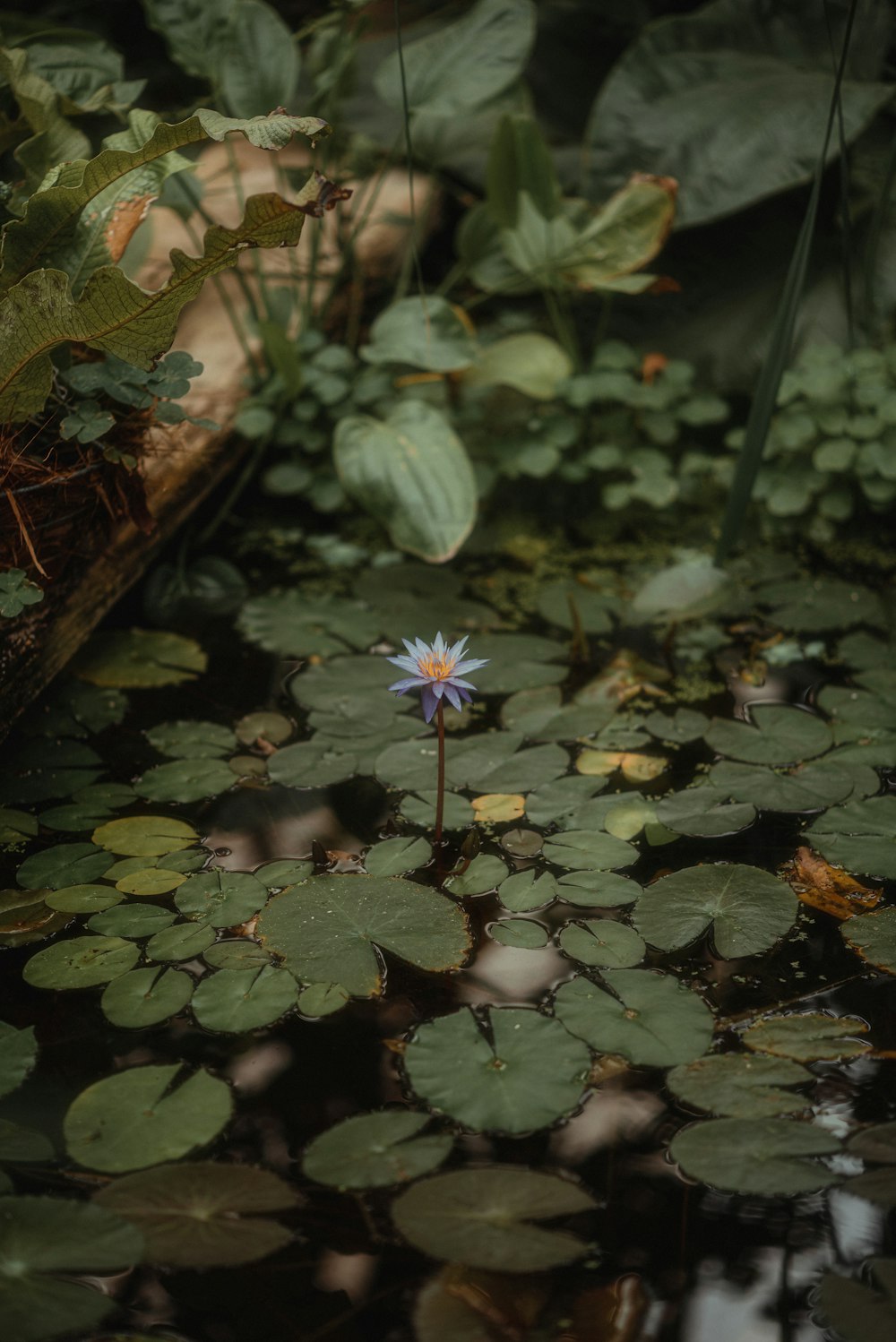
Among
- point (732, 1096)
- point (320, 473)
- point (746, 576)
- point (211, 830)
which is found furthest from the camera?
point (320, 473)

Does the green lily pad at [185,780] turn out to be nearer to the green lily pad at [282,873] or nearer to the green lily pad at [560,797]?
the green lily pad at [282,873]

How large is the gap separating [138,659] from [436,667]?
0.71m

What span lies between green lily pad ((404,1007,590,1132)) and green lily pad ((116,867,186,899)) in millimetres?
351

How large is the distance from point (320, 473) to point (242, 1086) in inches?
52.3

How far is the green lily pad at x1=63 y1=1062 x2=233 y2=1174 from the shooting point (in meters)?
0.90

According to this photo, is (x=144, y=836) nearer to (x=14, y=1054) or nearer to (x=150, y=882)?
(x=150, y=882)

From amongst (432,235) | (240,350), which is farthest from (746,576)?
(432,235)

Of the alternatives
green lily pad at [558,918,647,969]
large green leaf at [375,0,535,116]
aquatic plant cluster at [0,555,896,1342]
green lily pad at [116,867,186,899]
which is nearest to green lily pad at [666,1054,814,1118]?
aquatic plant cluster at [0,555,896,1342]

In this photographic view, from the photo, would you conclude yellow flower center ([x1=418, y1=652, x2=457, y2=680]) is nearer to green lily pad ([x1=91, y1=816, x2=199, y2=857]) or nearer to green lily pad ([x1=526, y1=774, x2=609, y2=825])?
green lily pad ([x1=526, y1=774, x2=609, y2=825])

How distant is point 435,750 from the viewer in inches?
56.4

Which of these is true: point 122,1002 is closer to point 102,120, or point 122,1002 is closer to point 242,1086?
point 242,1086

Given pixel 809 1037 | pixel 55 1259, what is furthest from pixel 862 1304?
pixel 55 1259

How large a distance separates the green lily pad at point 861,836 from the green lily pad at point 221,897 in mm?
654

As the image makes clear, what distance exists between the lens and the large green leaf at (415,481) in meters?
1.73
